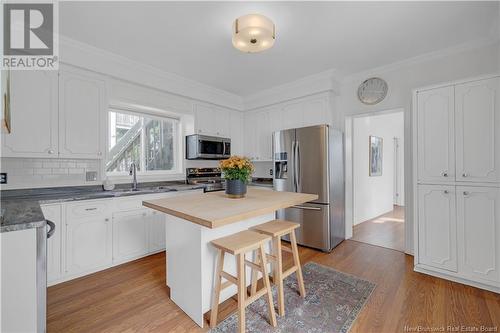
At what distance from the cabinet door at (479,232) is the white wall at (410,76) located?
73 cm

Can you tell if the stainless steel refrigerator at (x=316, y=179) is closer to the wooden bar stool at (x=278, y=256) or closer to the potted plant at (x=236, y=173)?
the wooden bar stool at (x=278, y=256)

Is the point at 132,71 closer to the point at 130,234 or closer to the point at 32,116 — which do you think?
the point at 32,116

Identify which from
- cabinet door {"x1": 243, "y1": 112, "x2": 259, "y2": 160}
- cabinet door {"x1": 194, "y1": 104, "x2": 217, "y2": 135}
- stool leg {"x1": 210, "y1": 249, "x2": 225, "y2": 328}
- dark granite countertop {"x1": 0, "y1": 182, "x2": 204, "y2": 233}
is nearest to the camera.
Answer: dark granite countertop {"x1": 0, "y1": 182, "x2": 204, "y2": 233}

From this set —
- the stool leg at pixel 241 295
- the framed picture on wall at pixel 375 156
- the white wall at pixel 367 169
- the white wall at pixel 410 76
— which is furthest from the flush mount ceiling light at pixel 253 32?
the framed picture on wall at pixel 375 156

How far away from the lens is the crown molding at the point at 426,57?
2489 mm

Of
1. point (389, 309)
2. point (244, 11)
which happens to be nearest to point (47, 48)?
point (244, 11)

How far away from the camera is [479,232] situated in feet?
7.11

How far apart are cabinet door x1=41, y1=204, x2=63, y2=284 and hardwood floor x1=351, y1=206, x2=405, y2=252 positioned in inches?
153

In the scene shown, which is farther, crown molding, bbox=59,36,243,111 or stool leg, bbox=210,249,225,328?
crown molding, bbox=59,36,243,111

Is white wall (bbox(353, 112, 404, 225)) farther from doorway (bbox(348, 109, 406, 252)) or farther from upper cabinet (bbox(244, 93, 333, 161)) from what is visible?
upper cabinet (bbox(244, 93, 333, 161))

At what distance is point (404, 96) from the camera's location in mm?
3029

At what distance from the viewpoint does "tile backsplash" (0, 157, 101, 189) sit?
243cm

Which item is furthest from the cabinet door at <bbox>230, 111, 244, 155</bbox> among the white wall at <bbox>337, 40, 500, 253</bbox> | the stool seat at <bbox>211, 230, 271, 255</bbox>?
the stool seat at <bbox>211, 230, 271, 255</bbox>

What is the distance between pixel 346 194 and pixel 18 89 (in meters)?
4.32
